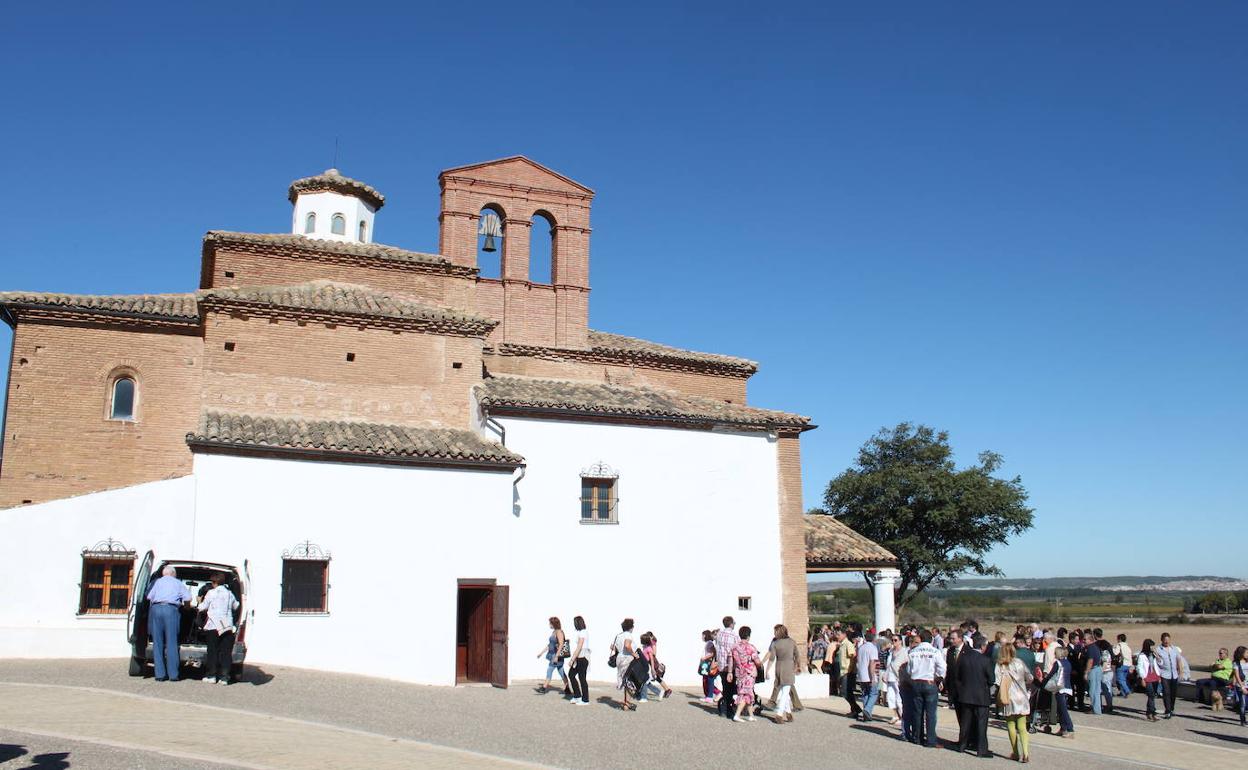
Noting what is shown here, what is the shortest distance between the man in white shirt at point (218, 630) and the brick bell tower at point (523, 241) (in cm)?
1094

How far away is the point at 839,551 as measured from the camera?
2366 cm

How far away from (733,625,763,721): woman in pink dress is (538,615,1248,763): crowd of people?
0.01 meters

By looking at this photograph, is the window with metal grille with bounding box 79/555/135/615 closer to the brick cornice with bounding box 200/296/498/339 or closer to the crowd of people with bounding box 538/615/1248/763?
the brick cornice with bounding box 200/296/498/339

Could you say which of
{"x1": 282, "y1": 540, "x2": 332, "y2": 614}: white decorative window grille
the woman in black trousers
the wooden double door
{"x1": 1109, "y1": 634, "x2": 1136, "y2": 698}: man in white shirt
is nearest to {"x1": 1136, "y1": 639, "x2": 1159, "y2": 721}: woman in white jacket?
{"x1": 1109, "y1": 634, "x2": 1136, "y2": 698}: man in white shirt

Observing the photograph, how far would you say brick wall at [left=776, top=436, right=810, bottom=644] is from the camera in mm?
21000

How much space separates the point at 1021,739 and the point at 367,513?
1055 centimetres

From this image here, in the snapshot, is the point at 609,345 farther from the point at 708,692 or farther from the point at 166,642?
the point at 166,642

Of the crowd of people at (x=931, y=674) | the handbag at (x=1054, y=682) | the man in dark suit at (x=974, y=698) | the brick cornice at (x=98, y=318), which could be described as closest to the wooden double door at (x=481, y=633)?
the crowd of people at (x=931, y=674)

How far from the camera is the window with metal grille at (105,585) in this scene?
1515 centimetres

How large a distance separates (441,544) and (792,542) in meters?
8.23

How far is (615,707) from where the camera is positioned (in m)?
14.4

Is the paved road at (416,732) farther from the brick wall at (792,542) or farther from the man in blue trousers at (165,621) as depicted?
the brick wall at (792,542)

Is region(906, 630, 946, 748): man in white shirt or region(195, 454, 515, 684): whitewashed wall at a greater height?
region(195, 454, 515, 684): whitewashed wall

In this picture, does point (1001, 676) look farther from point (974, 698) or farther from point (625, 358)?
point (625, 358)
